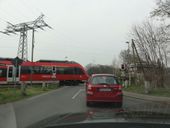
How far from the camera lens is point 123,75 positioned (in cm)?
4234

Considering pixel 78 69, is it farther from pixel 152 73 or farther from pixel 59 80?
pixel 152 73

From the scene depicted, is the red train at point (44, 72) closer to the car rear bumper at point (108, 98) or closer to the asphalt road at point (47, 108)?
Answer: the asphalt road at point (47, 108)

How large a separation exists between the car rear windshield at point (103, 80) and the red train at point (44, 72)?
102 feet

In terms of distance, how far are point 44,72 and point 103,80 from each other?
35.0 meters

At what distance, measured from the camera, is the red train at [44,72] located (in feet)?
152

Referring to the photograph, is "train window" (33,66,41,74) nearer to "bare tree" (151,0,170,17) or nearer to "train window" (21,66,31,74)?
"train window" (21,66,31,74)

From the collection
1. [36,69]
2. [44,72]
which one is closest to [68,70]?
[44,72]

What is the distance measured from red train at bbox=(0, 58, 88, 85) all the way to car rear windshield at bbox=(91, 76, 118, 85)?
31152 mm

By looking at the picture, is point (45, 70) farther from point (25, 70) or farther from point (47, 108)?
point (47, 108)

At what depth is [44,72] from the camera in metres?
50.6

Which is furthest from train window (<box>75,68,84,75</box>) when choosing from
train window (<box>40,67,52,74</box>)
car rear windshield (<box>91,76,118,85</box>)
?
car rear windshield (<box>91,76,118,85</box>)

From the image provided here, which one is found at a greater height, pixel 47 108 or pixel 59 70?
pixel 59 70

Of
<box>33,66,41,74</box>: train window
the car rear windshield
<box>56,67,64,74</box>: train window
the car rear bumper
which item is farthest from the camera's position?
<box>56,67,64,74</box>: train window

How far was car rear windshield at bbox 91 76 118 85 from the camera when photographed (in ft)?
52.9
